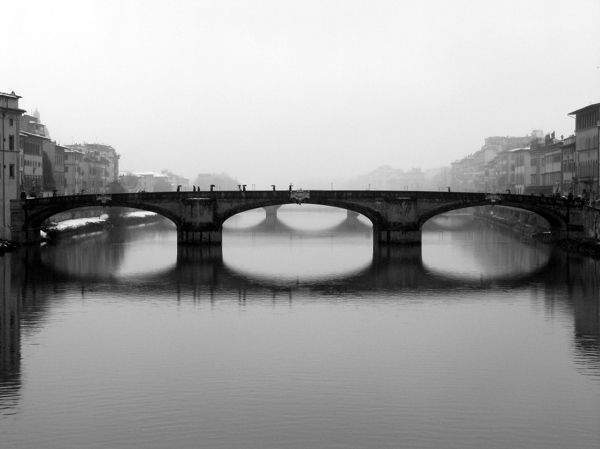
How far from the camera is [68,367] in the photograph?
89.4 ft

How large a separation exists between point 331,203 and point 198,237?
Answer: 37.6 feet

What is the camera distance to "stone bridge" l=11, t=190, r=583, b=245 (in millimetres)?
70188

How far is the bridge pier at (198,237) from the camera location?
232 feet

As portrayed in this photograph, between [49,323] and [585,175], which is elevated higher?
[585,175]

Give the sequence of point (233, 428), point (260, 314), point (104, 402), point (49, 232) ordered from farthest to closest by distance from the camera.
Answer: point (49, 232) → point (260, 314) → point (104, 402) → point (233, 428)

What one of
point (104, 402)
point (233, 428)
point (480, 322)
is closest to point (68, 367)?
point (104, 402)

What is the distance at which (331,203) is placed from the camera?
2879 inches

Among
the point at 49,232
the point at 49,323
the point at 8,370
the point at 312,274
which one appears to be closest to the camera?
the point at 8,370

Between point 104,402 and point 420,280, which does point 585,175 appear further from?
point 104,402

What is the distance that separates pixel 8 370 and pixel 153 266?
30681 mm

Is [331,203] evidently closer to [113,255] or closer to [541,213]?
[541,213]

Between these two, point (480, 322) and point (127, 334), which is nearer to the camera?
point (127, 334)

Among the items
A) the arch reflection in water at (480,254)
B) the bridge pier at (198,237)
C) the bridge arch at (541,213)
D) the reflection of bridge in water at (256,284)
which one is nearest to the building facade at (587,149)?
the bridge arch at (541,213)

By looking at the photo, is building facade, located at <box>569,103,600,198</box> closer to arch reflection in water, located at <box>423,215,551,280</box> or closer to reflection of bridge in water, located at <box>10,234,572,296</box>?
arch reflection in water, located at <box>423,215,551,280</box>
